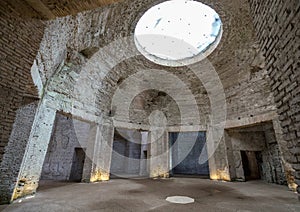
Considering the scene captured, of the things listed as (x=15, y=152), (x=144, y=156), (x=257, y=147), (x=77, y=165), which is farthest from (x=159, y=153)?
(x=15, y=152)

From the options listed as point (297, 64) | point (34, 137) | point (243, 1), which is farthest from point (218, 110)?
point (34, 137)

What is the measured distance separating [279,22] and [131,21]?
16.6ft

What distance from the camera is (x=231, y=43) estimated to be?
6594 millimetres

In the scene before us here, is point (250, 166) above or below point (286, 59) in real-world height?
below

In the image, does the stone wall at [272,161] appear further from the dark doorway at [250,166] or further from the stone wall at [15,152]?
the stone wall at [15,152]

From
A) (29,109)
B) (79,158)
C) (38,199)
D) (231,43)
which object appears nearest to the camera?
(38,199)

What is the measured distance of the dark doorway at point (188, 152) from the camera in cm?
1231

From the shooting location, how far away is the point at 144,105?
9664 mm

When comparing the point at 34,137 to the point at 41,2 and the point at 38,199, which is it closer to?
the point at 38,199

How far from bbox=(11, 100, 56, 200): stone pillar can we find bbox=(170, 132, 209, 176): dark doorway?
30.6 feet

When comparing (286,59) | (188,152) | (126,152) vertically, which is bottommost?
(126,152)

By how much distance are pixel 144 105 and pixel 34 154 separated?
6233 millimetres

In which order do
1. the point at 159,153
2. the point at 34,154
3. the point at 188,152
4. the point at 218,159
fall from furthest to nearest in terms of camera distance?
the point at 188,152 < the point at 159,153 < the point at 218,159 < the point at 34,154

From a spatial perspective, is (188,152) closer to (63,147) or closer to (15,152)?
(63,147)
